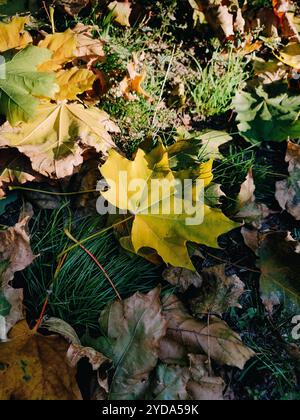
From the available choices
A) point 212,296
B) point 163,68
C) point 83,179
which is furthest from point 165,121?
point 212,296

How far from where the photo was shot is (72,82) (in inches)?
55.2

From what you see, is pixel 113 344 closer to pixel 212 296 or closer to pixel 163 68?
pixel 212 296

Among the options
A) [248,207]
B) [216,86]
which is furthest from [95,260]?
[216,86]

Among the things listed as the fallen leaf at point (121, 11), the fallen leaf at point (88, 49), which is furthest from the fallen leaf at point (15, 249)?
the fallen leaf at point (121, 11)

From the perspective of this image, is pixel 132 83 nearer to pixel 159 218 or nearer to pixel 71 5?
pixel 71 5

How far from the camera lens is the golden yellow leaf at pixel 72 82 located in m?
1.39

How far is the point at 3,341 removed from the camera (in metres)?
1.10

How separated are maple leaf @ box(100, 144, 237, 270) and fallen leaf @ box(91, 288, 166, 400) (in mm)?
128

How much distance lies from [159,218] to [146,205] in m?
0.06

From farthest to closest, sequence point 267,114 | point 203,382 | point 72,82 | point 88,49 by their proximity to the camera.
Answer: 1. point 267,114
2. point 88,49
3. point 72,82
4. point 203,382

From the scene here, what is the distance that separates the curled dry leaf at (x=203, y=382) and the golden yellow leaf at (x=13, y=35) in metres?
1.09

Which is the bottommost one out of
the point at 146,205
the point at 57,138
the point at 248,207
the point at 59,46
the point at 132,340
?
the point at 132,340

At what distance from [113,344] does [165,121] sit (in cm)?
88

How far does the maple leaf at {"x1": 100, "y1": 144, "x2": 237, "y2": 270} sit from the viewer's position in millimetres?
1205
